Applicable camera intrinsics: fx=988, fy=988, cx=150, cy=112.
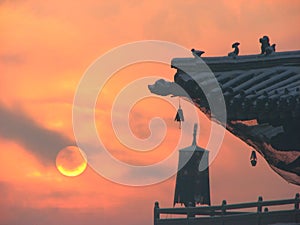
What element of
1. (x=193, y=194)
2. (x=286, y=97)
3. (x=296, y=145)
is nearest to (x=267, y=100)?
(x=286, y=97)

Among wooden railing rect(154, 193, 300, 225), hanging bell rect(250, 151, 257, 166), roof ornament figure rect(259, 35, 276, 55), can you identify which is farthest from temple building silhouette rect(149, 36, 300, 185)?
wooden railing rect(154, 193, 300, 225)

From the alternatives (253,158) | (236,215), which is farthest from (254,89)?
(236,215)

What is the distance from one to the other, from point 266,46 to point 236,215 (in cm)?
679

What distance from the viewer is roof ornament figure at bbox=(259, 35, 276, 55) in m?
17.7

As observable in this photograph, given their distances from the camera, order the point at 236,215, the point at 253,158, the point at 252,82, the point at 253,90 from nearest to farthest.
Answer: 1. the point at 253,90
2. the point at 252,82
3. the point at 253,158
4. the point at 236,215

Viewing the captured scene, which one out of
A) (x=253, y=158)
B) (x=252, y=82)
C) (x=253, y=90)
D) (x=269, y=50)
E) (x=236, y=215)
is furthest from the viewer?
(x=236, y=215)

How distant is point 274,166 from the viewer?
1973 cm

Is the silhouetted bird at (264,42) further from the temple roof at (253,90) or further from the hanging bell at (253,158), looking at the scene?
the hanging bell at (253,158)

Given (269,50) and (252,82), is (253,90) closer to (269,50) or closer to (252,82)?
(252,82)

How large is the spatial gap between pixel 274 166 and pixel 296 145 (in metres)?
2.05

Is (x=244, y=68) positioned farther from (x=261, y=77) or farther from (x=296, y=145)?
(x=296, y=145)

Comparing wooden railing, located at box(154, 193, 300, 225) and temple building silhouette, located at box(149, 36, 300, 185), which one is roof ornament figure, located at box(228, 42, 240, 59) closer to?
temple building silhouette, located at box(149, 36, 300, 185)

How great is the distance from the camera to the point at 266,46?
1792 cm

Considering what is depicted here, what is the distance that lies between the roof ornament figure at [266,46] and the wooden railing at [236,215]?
648 centimetres
